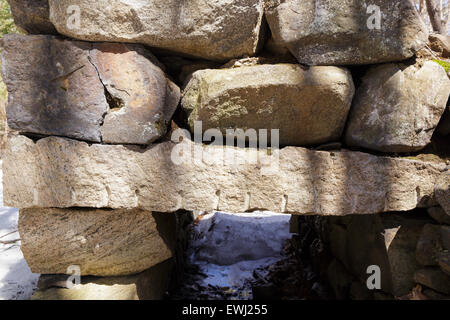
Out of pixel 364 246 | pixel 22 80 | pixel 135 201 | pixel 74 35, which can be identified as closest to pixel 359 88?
pixel 364 246

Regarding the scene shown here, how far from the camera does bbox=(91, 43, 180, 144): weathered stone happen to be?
1311 mm

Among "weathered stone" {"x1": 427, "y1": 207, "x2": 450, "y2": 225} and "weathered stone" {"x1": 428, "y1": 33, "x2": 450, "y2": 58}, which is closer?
"weathered stone" {"x1": 427, "y1": 207, "x2": 450, "y2": 225}

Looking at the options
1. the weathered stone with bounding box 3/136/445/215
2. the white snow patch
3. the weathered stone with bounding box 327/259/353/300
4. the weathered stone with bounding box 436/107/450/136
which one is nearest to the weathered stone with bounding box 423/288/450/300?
the weathered stone with bounding box 3/136/445/215

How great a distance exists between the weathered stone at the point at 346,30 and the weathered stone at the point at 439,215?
2.72 ft

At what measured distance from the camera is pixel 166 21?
51.1 inches

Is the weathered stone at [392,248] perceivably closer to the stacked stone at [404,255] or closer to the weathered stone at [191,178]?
the stacked stone at [404,255]

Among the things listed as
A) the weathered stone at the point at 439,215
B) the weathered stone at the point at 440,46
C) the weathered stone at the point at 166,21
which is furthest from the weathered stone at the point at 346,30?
the weathered stone at the point at 439,215

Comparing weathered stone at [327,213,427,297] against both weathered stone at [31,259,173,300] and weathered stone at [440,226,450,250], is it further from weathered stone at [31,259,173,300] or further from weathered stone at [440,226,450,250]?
weathered stone at [31,259,173,300]

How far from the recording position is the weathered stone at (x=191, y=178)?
1311mm

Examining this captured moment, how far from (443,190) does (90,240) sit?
6.15ft

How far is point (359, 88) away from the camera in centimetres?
141

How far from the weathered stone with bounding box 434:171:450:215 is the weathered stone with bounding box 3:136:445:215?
0.25m

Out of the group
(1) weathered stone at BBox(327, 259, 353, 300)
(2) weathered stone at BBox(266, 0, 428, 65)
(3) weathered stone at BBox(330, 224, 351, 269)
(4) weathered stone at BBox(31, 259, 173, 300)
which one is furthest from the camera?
(3) weathered stone at BBox(330, 224, 351, 269)

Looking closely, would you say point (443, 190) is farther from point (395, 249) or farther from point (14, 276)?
point (14, 276)
